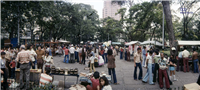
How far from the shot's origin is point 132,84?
23.0 ft

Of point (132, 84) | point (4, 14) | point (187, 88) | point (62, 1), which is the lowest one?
point (132, 84)

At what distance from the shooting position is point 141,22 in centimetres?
2742

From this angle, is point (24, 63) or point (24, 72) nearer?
point (24, 63)

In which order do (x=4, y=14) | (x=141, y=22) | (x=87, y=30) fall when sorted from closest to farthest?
(x=4, y=14) → (x=141, y=22) → (x=87, y=30)

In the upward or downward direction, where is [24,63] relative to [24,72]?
upward

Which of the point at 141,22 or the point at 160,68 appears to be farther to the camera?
the point at 141,22

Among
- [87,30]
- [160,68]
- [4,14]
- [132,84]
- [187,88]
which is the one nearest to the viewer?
[187,88]

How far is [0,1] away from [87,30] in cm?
2832

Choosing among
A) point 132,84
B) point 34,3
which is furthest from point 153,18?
point 132,84

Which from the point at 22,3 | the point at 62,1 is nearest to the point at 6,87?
the point at 22,3

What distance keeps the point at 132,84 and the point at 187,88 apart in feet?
8.86

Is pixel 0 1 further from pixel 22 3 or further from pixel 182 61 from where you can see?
pixel 182 61

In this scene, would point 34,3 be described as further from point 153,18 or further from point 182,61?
point 153,18

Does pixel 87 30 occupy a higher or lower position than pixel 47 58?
higher
